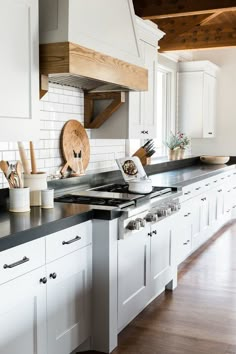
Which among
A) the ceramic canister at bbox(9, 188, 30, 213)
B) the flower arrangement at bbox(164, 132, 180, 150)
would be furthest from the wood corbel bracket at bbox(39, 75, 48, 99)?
the flower arrangement at bbox(164, 132, 180, 150)

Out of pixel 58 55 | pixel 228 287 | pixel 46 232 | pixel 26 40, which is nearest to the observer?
pixel 46 232

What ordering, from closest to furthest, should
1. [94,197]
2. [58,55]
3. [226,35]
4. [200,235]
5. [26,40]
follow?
[26,40] < [58,55] < [94,197] < [200,235] < [226,35]

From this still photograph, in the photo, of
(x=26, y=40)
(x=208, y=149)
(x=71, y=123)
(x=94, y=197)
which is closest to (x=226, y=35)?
(x=208, y=149)

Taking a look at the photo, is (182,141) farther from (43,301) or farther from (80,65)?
(43,301)

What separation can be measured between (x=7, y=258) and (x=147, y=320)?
1739 mm

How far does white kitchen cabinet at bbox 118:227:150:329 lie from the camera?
3195 mm

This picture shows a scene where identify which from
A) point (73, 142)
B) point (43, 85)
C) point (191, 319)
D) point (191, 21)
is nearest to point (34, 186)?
point (43, 85)

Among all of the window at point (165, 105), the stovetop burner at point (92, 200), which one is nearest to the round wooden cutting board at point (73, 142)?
the stovetop burner at point (92, 200)

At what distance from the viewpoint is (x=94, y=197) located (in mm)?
3523

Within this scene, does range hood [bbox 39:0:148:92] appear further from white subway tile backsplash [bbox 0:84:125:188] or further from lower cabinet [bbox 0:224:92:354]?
lower cabinet [bbox 0:224:92:354]

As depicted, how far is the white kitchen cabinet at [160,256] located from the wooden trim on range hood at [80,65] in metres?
1.16

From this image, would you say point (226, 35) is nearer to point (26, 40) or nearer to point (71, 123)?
point (71, 123)

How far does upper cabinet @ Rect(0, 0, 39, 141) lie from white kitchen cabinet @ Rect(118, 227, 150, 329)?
97 centimetres

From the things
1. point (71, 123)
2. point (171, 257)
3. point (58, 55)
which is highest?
point (58, 55)
